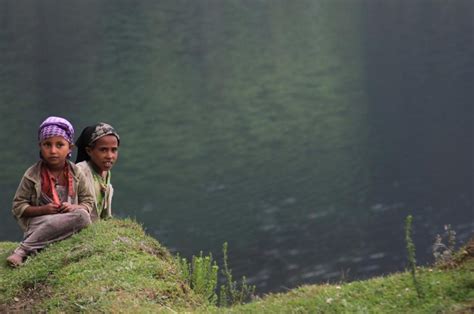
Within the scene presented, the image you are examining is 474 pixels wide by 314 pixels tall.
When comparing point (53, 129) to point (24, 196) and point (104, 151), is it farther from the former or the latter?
point (104, 151)

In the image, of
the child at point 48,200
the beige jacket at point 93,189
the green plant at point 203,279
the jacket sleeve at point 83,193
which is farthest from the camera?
the beige jacket at point 93,189

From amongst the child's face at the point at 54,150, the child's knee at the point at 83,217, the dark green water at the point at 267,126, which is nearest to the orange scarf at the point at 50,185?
the child's face at the point at 54,150

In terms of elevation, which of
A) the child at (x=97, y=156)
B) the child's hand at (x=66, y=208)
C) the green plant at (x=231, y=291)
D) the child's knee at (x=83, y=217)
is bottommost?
the green plant at (x=231, y=291)

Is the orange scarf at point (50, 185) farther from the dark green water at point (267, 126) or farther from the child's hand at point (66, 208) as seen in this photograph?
the dark green water at point (267, 126)

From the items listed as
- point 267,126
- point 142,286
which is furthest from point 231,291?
point 267,126

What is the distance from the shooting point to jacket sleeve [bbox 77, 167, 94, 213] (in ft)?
29.0

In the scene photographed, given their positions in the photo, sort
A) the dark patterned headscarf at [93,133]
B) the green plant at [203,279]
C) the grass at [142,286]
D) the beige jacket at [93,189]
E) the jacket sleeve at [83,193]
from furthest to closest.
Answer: the dark patterned headscarf at [93,133] → the beige jacket at [93,189] → the jacket sleeve at [83,193] → the green plant at [203,279] → the grass at [142,286]

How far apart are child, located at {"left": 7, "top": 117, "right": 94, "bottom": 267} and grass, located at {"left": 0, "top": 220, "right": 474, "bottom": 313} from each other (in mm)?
174

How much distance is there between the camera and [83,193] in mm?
8914

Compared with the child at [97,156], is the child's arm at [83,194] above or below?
below

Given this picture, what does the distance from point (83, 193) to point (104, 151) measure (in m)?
0.73

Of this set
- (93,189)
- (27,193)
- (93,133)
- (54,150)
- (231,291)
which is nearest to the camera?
(231,291)

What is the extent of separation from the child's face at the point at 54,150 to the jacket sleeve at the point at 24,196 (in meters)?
0.35

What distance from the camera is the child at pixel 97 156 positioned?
9.36 metres
